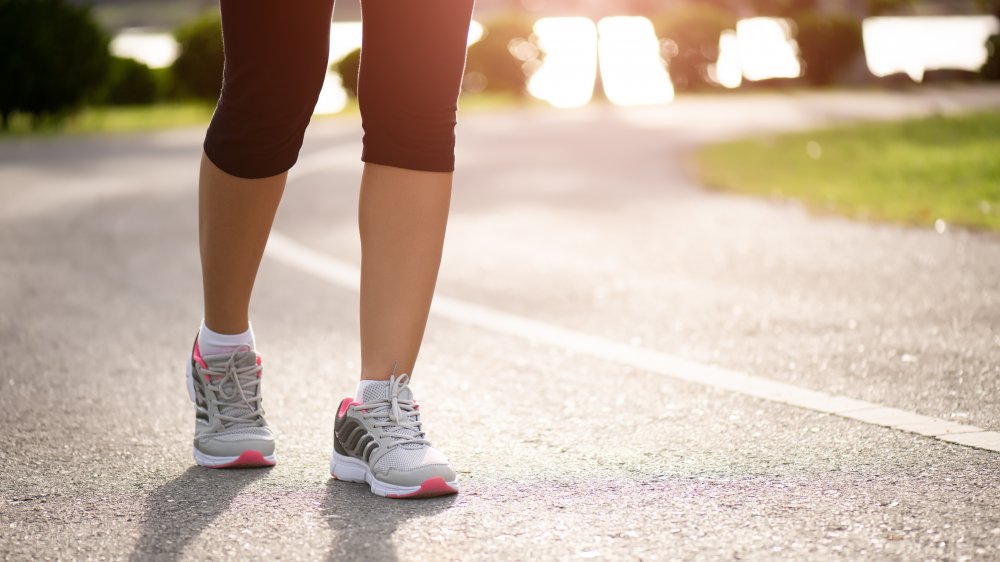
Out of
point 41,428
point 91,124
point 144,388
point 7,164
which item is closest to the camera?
point 41,428

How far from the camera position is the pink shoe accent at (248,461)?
2.65 meters

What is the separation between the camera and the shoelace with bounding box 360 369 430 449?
2549 millimetres

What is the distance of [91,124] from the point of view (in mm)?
16375

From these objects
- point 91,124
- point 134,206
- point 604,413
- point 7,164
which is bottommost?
point 91,124

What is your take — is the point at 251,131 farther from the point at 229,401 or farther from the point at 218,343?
the point at 229,401

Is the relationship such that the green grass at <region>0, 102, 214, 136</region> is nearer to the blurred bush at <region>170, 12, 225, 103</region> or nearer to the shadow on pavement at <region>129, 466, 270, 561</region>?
the blurred bush at <region>170, 12, 225, 103</region>

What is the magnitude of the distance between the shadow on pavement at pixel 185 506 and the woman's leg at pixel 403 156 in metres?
0.35

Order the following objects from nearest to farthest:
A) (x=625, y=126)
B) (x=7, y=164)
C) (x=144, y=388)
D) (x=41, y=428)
→ (x=41, y=428)
(x=144, y=388)
(x=7, y=164)
(x=625, y=126)

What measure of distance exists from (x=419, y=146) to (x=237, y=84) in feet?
1.24

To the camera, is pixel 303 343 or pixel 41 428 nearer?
pixel 41 428

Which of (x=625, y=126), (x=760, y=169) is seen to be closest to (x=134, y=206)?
(x=760, y=169)

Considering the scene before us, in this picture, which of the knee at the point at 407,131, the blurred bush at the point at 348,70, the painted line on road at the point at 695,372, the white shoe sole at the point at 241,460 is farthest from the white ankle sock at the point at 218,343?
the blurred bush at the point at 348,70

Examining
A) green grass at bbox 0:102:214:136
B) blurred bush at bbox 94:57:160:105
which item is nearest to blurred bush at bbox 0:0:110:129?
green grass at bbox 0:102:214:136

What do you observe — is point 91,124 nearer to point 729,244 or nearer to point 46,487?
point 729,244
